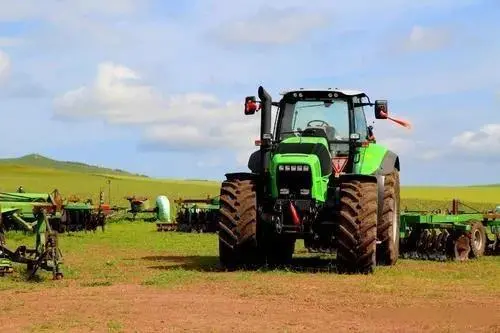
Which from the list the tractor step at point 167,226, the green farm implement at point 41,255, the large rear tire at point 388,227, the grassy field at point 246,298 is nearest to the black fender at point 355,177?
the large rear tire at point 388,227

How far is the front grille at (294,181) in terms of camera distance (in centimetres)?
1282

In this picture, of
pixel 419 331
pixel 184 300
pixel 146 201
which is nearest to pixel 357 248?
pixel 184 300

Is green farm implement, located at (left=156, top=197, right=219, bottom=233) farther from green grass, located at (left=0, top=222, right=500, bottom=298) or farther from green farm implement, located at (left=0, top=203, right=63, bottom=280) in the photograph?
green farm implement, located at (left=0, top=203, right=63, bottom=280)

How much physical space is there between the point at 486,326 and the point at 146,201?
24.6 m

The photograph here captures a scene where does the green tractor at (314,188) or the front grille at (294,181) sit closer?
the green tractor at (314,188)

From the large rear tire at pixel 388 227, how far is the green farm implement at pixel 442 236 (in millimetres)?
1878

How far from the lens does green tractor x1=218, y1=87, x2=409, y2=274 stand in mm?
12578

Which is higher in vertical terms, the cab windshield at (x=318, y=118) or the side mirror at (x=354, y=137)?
the cab windshield at (x=318, y=118)

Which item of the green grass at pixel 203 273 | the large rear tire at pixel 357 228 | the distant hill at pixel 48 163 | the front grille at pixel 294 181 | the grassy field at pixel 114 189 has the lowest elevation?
the green grass at pixel 203 273

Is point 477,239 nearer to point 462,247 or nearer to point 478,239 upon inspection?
point 478,239

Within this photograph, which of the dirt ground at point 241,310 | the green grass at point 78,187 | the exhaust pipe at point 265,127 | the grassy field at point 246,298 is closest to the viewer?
the dirt ground at point 241,310

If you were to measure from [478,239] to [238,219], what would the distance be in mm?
6846

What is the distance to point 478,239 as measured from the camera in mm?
17453

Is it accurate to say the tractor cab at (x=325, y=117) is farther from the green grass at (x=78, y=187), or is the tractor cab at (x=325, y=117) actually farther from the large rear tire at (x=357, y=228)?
the green grass at (x=78, y=187)
